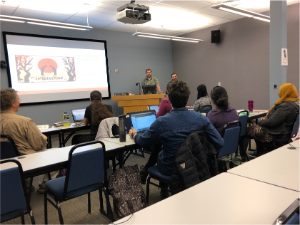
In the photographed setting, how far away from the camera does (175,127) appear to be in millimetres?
1854

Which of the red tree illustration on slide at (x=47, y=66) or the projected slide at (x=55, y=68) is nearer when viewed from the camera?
the projected slide at (x=55, y=68)

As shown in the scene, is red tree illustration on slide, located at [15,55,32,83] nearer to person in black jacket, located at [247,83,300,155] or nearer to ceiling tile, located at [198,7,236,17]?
ceiling tile, located at [198,7,236,17]

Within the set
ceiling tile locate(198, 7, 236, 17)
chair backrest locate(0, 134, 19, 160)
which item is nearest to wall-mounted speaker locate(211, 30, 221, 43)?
ceiling tile locate(198, 7, 236, 17)

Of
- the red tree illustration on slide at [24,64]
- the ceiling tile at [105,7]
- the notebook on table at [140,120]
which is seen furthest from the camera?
the red tree illustration on slide at [24,64]

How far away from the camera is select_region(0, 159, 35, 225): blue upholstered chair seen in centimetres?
145

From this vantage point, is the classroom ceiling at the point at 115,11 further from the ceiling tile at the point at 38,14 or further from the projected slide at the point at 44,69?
the projected slide at the point at 44,69

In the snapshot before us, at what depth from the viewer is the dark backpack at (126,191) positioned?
1.35 metres

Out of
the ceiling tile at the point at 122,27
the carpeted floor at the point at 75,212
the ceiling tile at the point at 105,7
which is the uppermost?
the ceiling tile at the point at 122,27

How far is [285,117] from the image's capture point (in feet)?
9.75

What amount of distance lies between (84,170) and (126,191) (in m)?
0.54

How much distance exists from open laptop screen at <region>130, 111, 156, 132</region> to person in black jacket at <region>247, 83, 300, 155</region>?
5.11 ft

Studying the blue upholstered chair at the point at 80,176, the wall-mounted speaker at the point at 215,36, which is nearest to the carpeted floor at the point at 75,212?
the blue upholstered chair at the point at 80,176

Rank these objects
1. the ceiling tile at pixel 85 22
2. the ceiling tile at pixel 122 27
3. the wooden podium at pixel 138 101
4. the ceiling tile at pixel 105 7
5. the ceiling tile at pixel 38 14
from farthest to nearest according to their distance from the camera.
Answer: the ceiling tile at pixel 122 27, the wooden podium at pixel 138 101, the ceiling tile at pixel 85 22, the ceiling tile at pixel 38 14, the ceiling tile at pixel 105 7

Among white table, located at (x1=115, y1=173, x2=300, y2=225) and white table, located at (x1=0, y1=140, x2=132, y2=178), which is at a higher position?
white table, located at (x1=115, y1=173, x2=300, y2=225)
